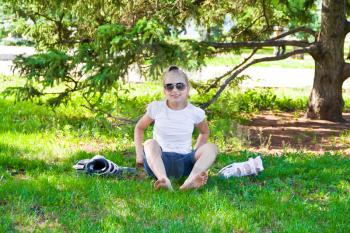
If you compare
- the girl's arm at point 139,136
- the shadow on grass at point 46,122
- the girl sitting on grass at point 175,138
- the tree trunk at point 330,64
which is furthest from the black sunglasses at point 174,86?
the tree trunk at point 330,64

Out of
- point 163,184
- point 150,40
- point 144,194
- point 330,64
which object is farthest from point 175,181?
point 330,64

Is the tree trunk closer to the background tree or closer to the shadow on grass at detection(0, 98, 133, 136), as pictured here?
the background tree

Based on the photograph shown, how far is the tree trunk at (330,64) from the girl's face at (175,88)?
15.1 ft

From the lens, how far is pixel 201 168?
199 inches

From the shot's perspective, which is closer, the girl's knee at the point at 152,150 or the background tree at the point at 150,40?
the girl's knee at the point at 152,150

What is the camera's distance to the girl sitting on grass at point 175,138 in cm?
516

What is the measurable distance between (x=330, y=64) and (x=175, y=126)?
4.71 m

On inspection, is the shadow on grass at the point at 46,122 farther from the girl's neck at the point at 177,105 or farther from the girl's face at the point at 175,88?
the girl's face at the point at 175,88

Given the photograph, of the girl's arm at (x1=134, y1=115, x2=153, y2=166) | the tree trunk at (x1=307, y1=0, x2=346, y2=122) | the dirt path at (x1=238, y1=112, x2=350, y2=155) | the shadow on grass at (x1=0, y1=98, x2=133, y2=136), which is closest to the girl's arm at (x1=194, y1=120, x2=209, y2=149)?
the girl's arm at (x1=134, y1=115, x2=153, y2=166)

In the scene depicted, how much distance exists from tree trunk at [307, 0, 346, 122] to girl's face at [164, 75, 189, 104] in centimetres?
460

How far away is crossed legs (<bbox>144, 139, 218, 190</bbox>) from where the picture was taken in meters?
5.00

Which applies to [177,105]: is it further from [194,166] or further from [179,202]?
[179,202]

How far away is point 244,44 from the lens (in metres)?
8.98

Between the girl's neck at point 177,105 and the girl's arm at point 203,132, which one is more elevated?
the girl's neck at point 177,105
